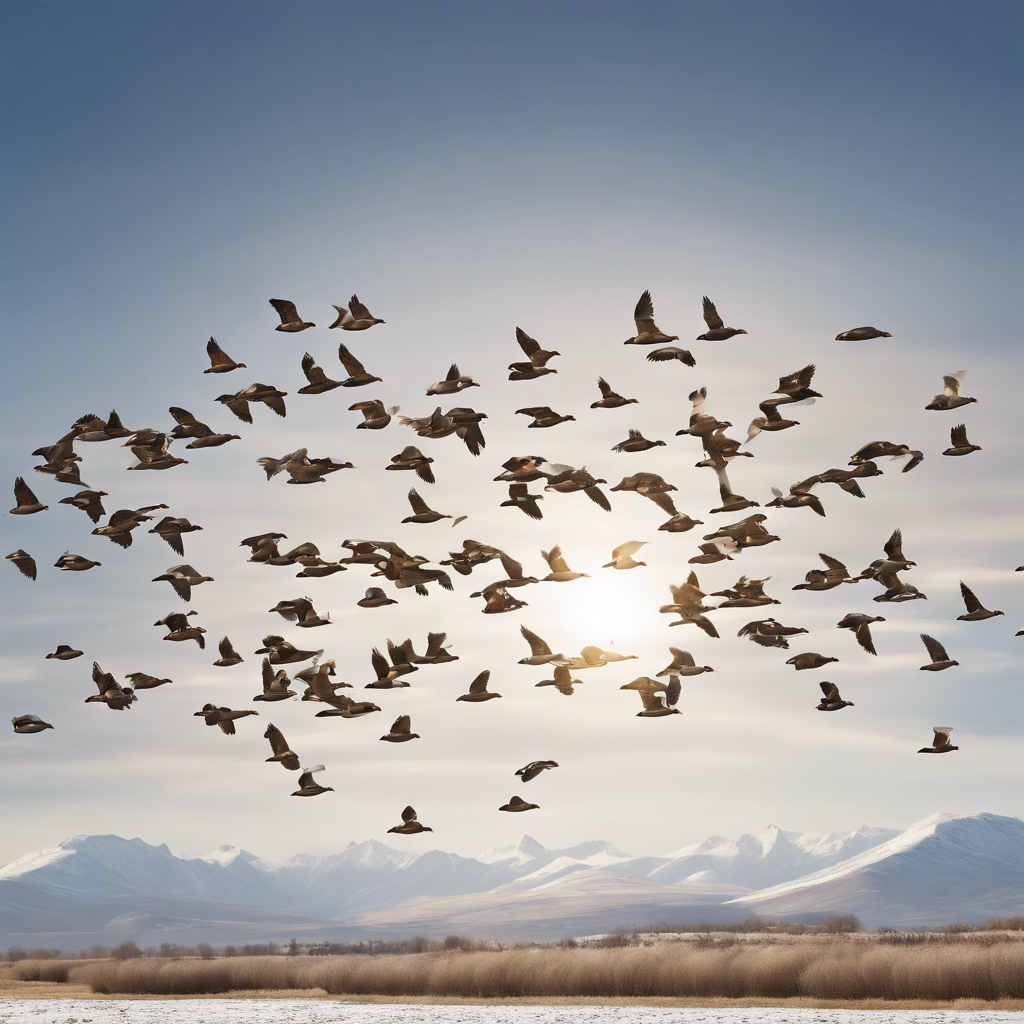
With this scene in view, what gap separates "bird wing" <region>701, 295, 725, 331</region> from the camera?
39.0m

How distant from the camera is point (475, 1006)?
108m

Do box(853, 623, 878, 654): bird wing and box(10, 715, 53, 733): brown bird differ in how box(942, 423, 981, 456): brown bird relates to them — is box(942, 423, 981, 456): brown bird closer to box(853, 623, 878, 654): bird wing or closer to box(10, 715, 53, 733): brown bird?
box(853, 623, 878, 654): bird wing

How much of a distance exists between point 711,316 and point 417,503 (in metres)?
12.7

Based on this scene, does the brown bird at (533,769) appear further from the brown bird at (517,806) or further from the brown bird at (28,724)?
the brown bird at (28,724)

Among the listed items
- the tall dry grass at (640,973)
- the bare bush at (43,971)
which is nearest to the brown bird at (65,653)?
the tall dry grass at (640,973)

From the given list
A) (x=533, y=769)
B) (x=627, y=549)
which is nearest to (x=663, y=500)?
(x=627, y=549)

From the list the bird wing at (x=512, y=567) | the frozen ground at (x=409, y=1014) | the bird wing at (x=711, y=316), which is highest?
the bird wing at (x=711, y=316)

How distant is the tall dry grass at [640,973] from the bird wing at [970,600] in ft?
209

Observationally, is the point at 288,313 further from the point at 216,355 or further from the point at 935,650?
the point at 935,650

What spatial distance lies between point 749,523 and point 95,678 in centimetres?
2558

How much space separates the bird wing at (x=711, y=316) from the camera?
39.0 metres

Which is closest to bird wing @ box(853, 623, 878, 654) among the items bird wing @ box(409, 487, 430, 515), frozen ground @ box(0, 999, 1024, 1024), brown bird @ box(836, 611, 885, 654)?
brown bird @ box(836, 611, 885, 654)

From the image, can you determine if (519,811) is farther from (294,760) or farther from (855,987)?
(855,987)

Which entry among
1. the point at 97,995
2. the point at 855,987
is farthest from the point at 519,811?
the point at 97,995
